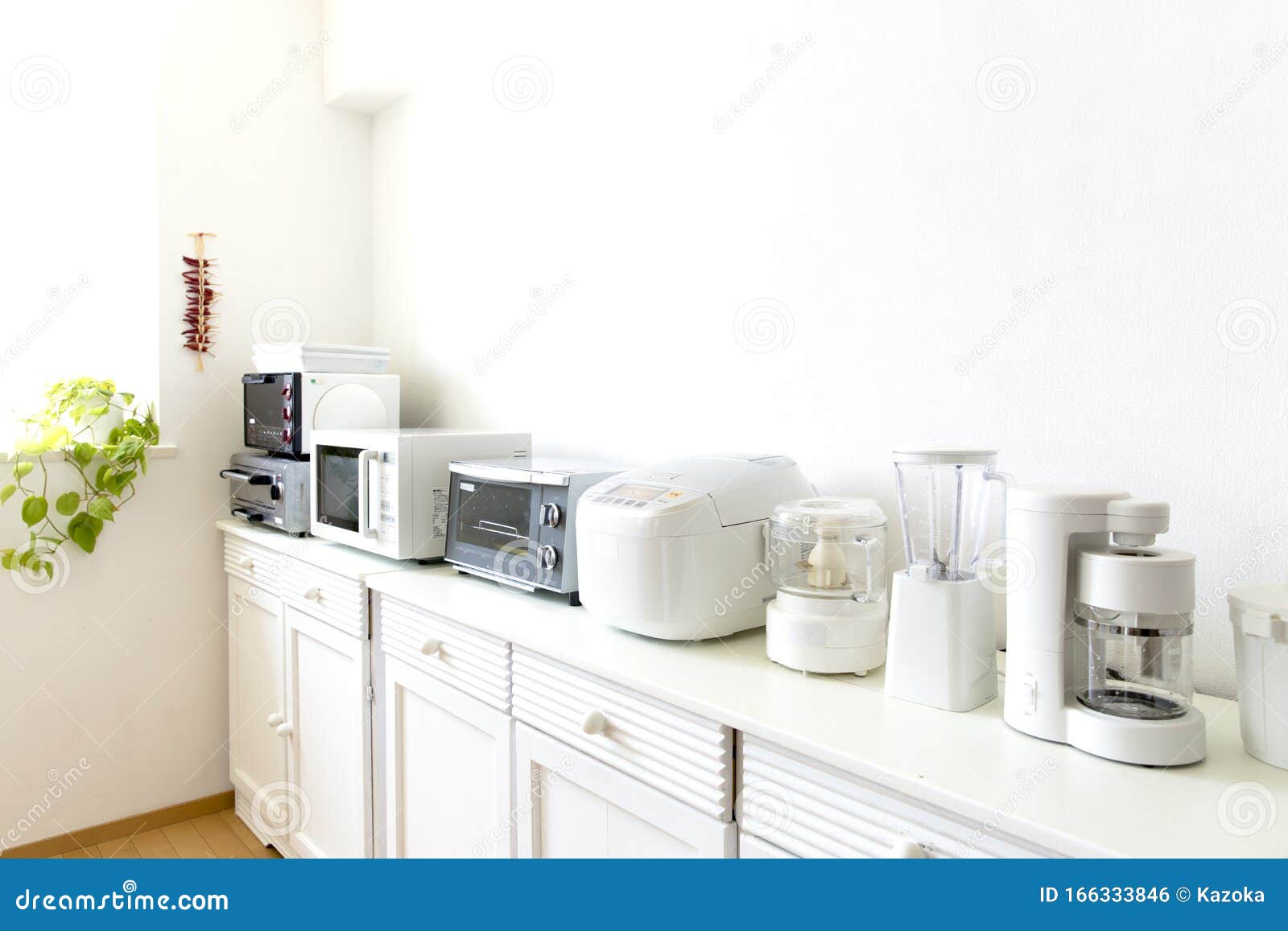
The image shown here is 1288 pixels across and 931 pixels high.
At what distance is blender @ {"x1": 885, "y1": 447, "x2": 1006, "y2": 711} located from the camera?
112 cm

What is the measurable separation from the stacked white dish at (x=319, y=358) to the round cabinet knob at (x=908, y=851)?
2130 millimetres

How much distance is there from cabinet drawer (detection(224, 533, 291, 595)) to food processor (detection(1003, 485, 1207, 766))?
76.5 inches

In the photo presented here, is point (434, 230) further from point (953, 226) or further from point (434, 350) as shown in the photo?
point (953, 226)

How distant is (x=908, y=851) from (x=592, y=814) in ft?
1.91

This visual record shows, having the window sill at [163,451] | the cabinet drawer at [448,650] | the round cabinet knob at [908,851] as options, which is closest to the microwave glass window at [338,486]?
the cabinet drawer at [448,650]

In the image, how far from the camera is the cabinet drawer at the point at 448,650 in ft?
5.05

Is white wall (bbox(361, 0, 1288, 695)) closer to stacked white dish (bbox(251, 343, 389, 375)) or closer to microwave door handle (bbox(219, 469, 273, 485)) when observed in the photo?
stacked white dish (bbox(251, 343, 389, 375))

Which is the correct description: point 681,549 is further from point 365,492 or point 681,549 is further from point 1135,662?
point 365,492

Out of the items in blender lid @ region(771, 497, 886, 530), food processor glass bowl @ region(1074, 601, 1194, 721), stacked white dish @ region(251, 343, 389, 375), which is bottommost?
food processor glass bowl @ region(1074, 601, 1194, 721)

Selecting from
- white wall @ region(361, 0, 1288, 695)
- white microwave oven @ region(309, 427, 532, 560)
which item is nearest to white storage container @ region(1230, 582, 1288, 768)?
white wall @ region(361, 0, 1288, 695)

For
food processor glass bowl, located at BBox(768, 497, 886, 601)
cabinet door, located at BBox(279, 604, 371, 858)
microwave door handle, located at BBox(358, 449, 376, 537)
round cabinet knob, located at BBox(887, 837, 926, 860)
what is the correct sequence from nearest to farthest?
round cabinet knob, located at BBox(887, 837, 926, 860) < food processor glass bowl, located at BBox(768, 497, 886, 601) < cabinet door, located at BBox(279, 604, 371, 858) < microwave door handle, located at BBox(358, 449, 376, 537)
